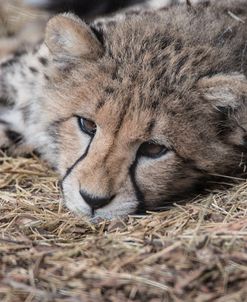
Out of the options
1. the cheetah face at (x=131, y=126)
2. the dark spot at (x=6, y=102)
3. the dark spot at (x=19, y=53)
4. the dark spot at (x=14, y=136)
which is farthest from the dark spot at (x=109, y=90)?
the dark spot at (x=19, y=53)

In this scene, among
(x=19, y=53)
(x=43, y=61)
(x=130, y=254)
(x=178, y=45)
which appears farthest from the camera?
(x=19, y=53)

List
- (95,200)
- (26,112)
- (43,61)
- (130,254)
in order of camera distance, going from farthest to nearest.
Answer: (26,112) → (43,61) → (95,200) → (130,254)

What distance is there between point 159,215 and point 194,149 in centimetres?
37

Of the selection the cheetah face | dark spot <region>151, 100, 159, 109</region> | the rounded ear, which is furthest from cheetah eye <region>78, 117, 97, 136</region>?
the rounded ear

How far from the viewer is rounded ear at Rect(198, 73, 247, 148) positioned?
3.61 metres

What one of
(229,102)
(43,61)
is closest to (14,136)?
(43,61)

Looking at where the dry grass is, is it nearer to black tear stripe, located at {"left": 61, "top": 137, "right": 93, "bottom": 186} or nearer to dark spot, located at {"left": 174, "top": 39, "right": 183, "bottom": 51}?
black tear stripe, located at {"left": 61, "top": 137, "right": 93, "bottom": 186}

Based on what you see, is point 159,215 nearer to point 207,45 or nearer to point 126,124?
point 126,124

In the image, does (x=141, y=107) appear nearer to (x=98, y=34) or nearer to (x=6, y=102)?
(x=98, y=34)

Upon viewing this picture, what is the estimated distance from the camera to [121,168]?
3.55 meters

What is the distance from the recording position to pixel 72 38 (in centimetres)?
380

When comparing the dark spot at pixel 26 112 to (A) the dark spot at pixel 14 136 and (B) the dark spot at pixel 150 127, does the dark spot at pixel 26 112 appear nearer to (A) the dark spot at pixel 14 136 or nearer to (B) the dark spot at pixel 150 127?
(A) the dark spot at pixel 14 136

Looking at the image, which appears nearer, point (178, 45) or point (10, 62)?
point (178, 45)

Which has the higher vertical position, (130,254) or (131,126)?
(131,126)
